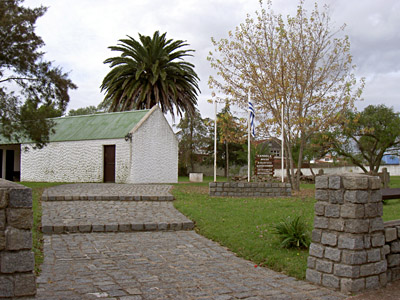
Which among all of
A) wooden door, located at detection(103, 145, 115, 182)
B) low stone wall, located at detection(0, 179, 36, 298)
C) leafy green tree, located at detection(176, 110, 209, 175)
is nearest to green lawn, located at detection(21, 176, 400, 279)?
low stone wall, located at detection(0, 179, 36, 298)

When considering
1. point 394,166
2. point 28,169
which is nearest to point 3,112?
point 28,169

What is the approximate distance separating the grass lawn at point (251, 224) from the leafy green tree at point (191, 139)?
26.3 metres

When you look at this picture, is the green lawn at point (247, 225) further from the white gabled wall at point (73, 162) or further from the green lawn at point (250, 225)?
the white gabled wall at point (73, 162)

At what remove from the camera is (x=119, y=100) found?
31047 mm

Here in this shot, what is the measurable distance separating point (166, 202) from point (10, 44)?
420 inches

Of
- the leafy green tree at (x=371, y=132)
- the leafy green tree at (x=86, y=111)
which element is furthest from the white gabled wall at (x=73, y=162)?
the leafy green tree at (x=86, y=111)

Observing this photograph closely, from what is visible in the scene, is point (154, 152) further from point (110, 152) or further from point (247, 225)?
point (247, 225)

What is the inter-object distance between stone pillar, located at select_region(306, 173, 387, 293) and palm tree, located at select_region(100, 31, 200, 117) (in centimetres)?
2535

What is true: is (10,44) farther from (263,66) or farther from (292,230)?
(292,230)

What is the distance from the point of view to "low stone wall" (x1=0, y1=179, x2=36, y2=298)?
3271 mm

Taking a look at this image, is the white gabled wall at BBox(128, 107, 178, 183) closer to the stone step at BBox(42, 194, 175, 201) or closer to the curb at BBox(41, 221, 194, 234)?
the stone step at BBox(42, 194, 175, 201)

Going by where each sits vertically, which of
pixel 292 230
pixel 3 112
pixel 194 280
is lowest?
pixel 194 280

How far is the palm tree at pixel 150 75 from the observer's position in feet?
98.9

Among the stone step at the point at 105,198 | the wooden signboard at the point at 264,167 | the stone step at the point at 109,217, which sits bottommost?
the stone step at the point at 109,217
